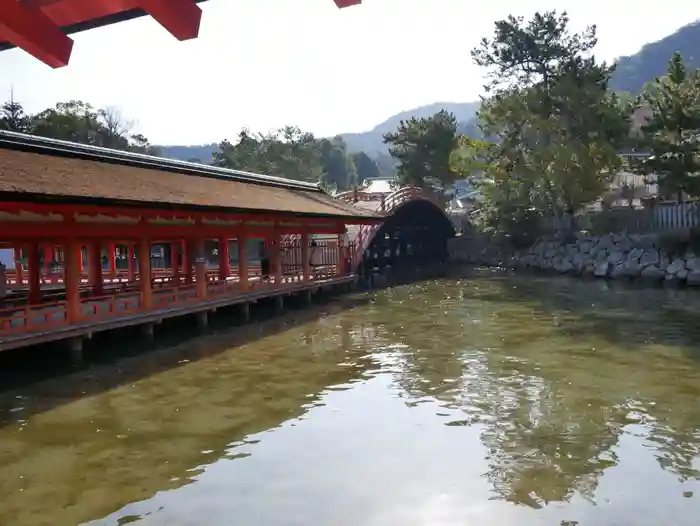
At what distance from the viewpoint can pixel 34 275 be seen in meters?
16.3

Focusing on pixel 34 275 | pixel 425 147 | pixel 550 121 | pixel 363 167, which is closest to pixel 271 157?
pixel 425 147

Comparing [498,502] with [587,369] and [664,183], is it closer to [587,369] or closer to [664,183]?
[587,369]

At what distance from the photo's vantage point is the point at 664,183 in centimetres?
2819

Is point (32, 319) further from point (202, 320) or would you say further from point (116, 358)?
point (202, 320)

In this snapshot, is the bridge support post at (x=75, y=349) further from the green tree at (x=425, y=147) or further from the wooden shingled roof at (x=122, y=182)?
the green tree at (x=425, y=147)

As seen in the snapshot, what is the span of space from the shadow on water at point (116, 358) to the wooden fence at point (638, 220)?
20.3 metres

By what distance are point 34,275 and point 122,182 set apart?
10.7 ft

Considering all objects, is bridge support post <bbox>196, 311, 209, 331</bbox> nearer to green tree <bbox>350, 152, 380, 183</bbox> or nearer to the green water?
the green water

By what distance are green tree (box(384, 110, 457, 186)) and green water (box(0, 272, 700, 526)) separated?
36.5 meters

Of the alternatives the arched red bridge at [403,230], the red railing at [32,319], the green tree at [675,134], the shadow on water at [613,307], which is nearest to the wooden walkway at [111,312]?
the red railing at [32,319]

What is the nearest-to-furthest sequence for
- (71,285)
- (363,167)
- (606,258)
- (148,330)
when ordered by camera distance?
(71,285) → (148,330) → (606,258) → (363,167)

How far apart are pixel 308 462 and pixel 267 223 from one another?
1572cm

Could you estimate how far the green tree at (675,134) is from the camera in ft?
90.0

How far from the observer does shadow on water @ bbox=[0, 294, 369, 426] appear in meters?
11.8
